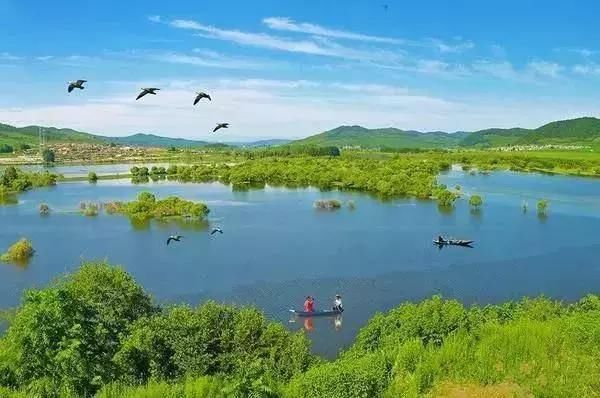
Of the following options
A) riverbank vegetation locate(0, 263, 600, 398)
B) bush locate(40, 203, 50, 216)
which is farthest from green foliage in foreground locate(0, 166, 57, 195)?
riverbank vegetation locate(0, 263, 600, 398)

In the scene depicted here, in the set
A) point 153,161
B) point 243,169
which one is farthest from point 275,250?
point 153,161

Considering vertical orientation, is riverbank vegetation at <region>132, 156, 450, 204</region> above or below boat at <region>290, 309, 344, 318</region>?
above

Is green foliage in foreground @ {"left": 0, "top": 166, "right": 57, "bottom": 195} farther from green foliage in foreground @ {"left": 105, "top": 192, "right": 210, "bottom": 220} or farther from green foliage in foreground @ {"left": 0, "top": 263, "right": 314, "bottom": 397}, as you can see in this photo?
green foliage in foreground @ {"left": 0, "top": 263, "right": 314, "bottom": 397}

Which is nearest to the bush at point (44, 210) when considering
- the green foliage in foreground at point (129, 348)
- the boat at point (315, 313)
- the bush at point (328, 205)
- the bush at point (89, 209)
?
the bush at point (89, 209)

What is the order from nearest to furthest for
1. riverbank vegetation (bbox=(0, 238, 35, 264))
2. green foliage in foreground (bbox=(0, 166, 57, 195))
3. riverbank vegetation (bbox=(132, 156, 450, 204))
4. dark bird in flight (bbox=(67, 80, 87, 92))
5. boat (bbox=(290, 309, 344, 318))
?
dark bird in flight (bbox=(67, 80, 87, 92)) < boat (bbox=(290, 309, 344, 318)) < riverbank vegetation (bbox=(0, 238, 35, 264)) < riverbank vegetation (bbox=(132, 156, 450, 204)) < green foliage in foreground (bbox=(0, 166, 57, 195))

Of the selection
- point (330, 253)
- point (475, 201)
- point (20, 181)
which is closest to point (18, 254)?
point (330, 253)

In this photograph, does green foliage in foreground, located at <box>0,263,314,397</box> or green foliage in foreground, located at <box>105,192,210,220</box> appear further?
green foliage in foreground, located at <box>105,192,210,220</box>

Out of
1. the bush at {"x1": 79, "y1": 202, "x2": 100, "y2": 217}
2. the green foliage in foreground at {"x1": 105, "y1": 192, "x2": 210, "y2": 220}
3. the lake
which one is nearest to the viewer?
the lake

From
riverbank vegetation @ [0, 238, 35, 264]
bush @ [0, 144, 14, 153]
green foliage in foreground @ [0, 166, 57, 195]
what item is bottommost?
riverbank vegetation @ [0, 238, 35, 264]
